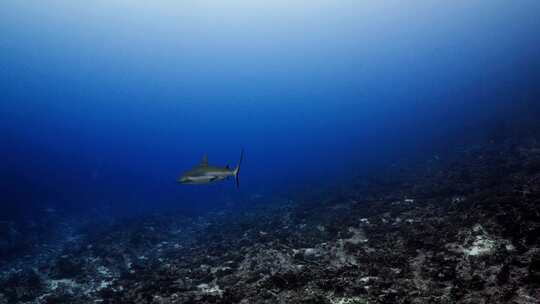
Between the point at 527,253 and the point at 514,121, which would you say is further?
the point at 514,121

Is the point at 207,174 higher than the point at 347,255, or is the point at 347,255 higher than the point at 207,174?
the point at 207,174

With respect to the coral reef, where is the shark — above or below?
above

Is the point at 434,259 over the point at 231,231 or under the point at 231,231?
over

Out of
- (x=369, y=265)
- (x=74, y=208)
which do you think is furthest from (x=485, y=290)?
(x=74, y=208)

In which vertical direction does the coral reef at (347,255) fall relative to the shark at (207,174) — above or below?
below

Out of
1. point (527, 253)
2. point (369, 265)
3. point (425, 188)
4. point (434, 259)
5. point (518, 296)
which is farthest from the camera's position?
point (425, 188)

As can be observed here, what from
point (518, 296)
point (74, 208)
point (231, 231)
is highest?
point (518, 296)

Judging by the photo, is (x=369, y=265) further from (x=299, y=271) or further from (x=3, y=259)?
(x=3, y=259)

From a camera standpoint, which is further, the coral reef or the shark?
the shark

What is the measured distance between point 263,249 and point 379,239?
3928 millimetres

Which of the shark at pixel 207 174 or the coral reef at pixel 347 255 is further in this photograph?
the shark at pixel 207 174

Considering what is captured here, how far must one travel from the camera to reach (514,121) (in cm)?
2945

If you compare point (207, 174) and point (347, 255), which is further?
point (347, 255)

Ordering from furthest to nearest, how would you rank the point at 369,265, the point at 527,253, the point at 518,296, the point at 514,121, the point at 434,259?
the point at 514,121 < the point at 369,265 < the point at 434,259 < the point at 527,253 < the point at 518,296
